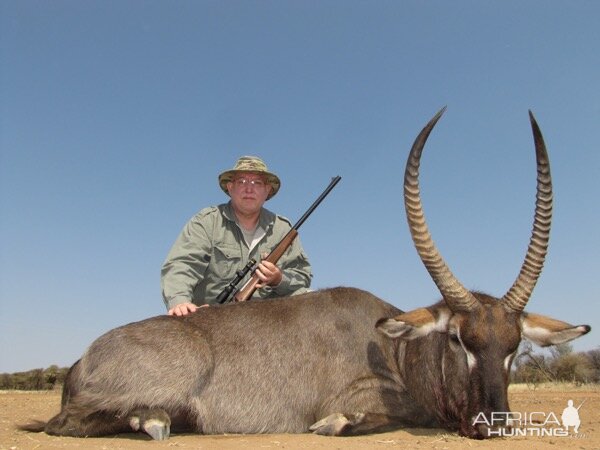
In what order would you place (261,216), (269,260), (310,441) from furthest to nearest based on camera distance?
(261,216)
(269,260)
(310,441)

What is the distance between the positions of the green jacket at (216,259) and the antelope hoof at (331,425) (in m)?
→ 2.48

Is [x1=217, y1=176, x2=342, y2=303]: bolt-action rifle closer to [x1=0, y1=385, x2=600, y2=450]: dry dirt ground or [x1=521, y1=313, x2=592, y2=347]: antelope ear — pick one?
[x1=0, y1=385, x2=600, y2=450]: dry dirt ground

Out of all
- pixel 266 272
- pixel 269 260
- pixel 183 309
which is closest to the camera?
pixel 183 309

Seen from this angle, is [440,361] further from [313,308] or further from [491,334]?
[313,308]

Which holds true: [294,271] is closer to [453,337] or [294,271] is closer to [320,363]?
[320,363]

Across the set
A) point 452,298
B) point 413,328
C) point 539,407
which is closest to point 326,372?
point 413,328

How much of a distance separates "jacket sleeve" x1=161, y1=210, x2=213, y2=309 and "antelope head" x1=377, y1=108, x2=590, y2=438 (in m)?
2.86

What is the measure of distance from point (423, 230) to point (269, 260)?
277cm

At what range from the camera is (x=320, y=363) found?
5.62m

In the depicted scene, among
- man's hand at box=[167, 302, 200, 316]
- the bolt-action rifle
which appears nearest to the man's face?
the bolt-action rifle

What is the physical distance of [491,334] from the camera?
4.68 meters

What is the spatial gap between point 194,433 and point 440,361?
6.93ft

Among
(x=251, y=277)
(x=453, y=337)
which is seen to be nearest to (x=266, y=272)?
(x=251, y=277)

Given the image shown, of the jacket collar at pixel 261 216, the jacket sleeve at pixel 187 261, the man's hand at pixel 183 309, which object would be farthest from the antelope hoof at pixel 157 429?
the jacket collar at pixel 261 216
